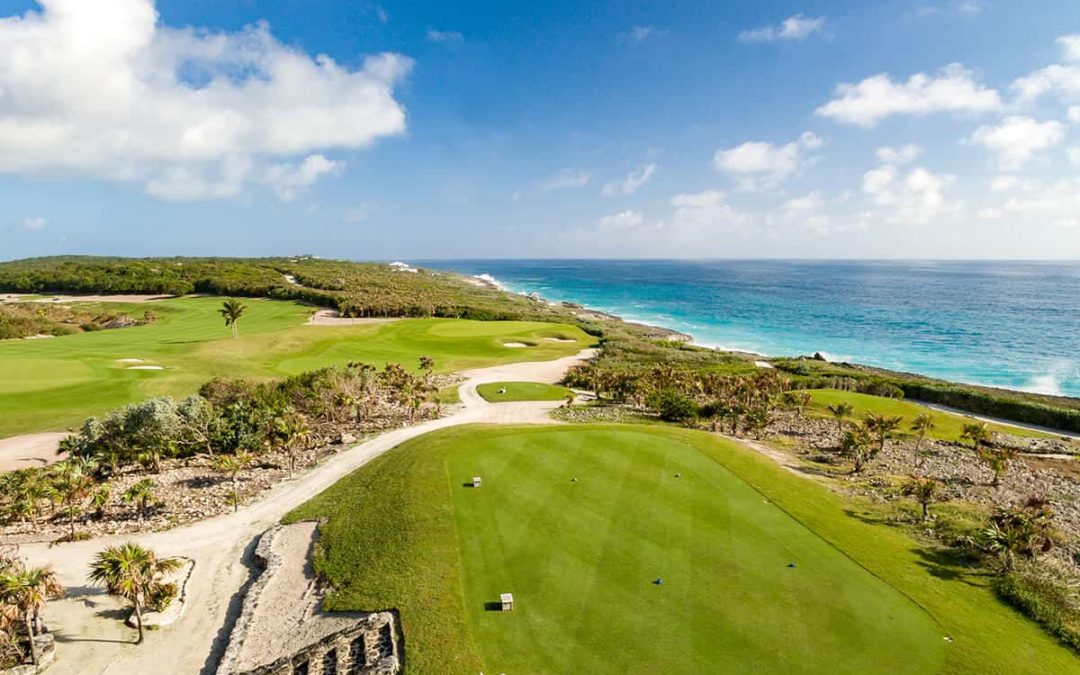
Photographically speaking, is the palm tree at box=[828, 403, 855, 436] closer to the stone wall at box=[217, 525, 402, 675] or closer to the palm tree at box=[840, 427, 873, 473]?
the palm tree at box=[840, 427, 873, 473]

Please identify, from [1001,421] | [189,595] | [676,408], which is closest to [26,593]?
[189,595]

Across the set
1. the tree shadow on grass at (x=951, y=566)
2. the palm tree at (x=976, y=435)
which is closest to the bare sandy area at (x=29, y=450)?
the tree shadow on grass at (x=951, y=566)

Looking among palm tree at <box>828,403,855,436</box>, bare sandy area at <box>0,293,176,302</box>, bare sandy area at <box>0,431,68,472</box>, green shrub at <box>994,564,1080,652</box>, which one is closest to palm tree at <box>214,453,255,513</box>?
bare sandy area at <box>0,431,68,472</box>

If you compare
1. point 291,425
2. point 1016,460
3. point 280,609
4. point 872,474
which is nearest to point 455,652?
point 280,609

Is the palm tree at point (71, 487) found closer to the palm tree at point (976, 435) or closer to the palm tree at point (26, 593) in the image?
the palm tree at point (26, 593)

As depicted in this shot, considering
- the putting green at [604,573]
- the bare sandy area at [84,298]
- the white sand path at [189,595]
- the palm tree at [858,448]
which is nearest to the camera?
the putting green at [604,573]

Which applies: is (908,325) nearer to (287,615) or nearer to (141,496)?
(287,615)
